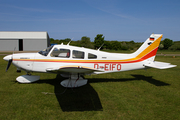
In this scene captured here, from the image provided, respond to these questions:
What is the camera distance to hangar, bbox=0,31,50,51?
41.2 m

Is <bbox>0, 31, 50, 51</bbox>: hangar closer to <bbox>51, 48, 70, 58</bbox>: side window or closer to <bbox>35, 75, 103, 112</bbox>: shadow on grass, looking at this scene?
<bbox>51, 48, 70, 58</bbox>: side window

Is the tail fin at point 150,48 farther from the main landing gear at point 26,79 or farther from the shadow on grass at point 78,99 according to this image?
the main landing gear at point 26,79

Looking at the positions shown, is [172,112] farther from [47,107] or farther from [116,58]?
[47,107]

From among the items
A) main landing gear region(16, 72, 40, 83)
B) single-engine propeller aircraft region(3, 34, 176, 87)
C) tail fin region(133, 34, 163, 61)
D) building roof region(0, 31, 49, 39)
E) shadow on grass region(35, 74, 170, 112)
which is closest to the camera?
shadow on grass region(35, 74, 170, 112)

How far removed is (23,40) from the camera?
41594 millimetres

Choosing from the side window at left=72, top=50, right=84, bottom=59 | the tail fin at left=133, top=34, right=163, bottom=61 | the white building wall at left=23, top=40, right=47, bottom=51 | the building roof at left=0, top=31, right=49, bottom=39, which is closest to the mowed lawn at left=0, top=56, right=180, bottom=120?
the side window at left=72, top=50, right=84, bottom=59

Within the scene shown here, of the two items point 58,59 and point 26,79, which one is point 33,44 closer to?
point 26,79

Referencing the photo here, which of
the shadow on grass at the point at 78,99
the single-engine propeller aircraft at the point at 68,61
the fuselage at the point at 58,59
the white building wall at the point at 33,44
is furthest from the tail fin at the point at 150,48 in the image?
the white building wall at the point at 33,44

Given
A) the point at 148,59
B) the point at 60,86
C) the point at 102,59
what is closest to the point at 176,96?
the point at 148,59

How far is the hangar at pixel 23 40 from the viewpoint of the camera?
41.2 metres

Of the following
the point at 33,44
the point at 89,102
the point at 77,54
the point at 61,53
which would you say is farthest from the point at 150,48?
the point at 33,44

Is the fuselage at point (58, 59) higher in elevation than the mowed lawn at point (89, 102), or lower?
higher

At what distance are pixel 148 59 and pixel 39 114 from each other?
5.88 m

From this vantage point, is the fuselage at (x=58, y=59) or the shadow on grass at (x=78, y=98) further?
the fuselage at (x=58, y=59)
